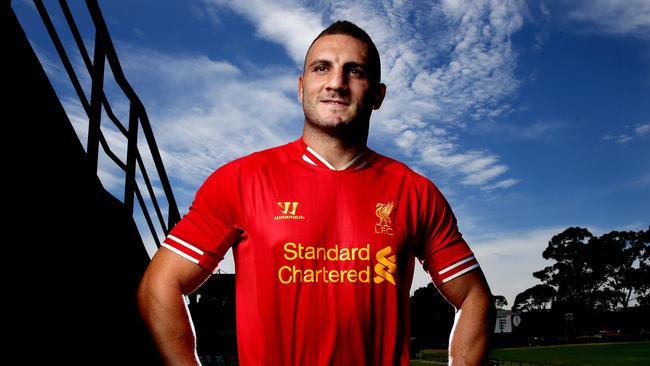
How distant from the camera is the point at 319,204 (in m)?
2.66

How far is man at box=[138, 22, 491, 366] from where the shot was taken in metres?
2.47

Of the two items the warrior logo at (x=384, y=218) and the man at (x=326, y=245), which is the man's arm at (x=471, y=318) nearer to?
the man at (x=326, y=245)

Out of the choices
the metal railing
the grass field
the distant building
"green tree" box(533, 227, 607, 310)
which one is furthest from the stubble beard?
"green tree" box(533, 227, 607, 310)

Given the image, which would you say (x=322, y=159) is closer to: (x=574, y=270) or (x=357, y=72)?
(x=357, y=72)

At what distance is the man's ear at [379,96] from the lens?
9.27ft

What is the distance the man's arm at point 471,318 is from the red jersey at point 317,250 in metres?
0.06

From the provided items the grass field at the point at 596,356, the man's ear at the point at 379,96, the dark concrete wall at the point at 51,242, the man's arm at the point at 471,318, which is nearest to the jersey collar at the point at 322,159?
the man's ear at the point at 379,96

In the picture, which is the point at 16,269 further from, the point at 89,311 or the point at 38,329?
the point at 89,311

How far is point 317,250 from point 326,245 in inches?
1.9

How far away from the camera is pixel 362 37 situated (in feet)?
9.22

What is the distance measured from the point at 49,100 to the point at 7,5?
1.93 ft

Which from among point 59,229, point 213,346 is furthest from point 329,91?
point 213,346

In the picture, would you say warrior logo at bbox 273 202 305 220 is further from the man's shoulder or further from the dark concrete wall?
the dark concrete wall

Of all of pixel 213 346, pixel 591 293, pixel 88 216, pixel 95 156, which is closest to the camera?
pixel 88 216
